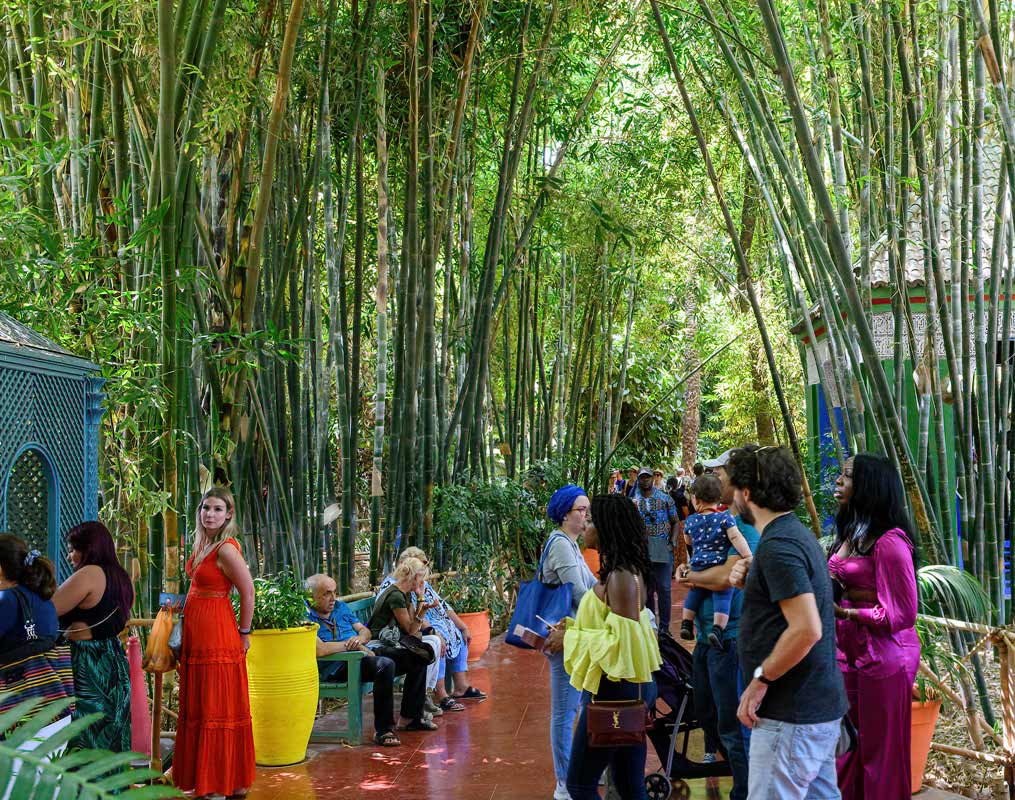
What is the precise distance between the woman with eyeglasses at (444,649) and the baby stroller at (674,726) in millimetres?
1615

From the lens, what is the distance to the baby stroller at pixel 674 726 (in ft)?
12.4

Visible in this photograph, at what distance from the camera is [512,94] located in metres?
6.72

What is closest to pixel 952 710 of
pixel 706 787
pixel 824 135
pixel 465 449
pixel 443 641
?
pixel 706 787

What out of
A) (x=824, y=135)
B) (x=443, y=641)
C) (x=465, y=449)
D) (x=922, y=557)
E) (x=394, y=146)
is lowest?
(x=443, y=641)

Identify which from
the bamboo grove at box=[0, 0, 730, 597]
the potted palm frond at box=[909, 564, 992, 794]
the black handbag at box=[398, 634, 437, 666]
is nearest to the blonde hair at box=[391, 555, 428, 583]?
the black handbag at box=[398, 634, 437, 666]

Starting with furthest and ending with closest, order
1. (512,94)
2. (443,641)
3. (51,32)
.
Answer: (512,94), (443,641), (51,32)

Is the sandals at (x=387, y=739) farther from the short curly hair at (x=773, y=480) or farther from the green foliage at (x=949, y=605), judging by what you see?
the short curly hair at (x=773, y=480)

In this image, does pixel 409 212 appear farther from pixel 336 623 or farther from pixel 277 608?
pixel 277 608

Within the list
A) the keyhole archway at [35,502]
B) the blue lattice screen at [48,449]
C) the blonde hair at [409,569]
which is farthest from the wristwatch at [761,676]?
the blonde hair at [409,569]

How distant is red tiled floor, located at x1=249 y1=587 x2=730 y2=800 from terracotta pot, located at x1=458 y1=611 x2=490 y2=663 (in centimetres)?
99

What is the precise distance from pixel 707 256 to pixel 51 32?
8536 mm

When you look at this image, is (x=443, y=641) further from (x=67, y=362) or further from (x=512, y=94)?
(x=512, y=94)

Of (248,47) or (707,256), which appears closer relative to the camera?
(248,47)

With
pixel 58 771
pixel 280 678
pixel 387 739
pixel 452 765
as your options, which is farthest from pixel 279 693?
pixel 58 771
